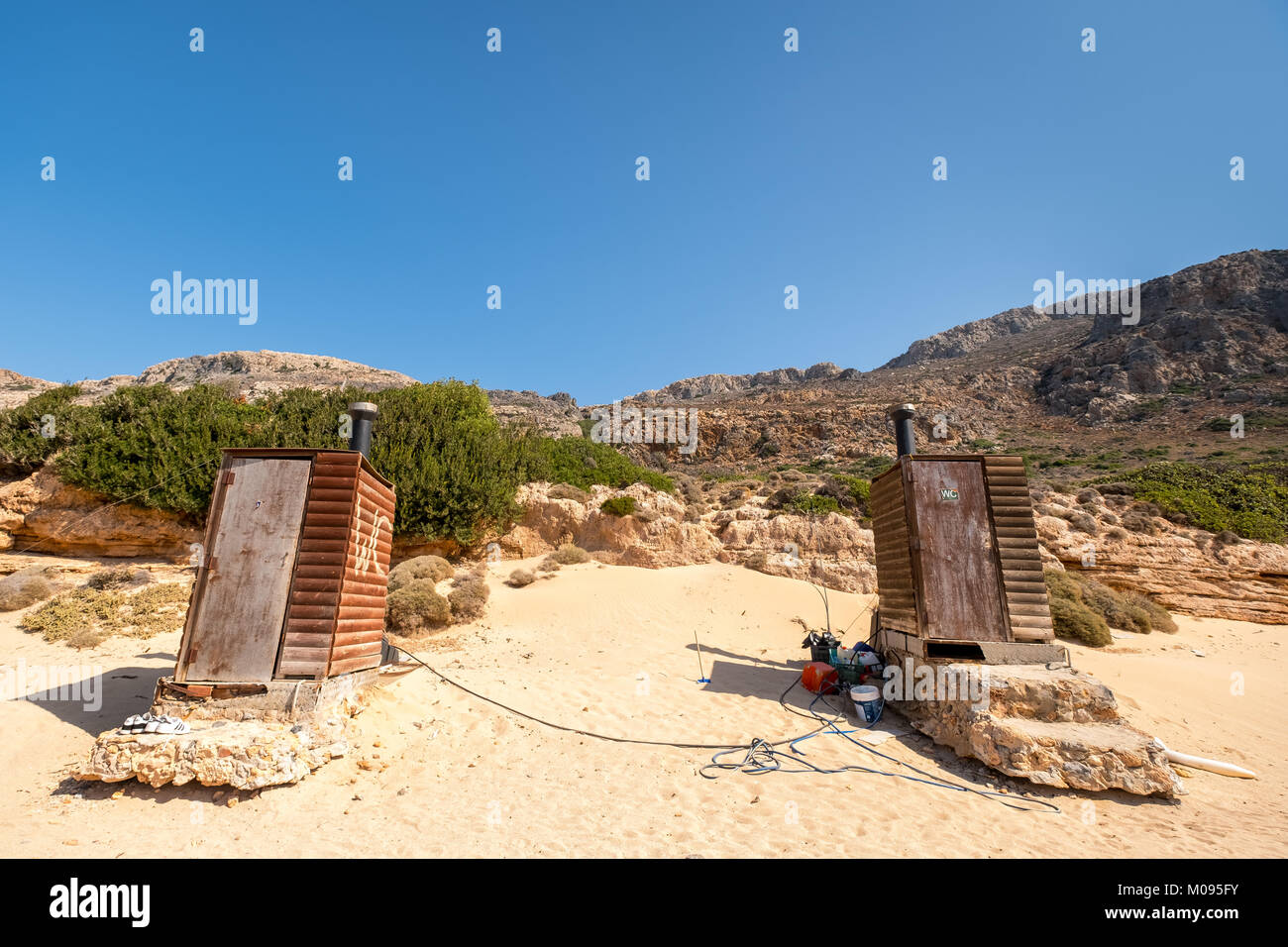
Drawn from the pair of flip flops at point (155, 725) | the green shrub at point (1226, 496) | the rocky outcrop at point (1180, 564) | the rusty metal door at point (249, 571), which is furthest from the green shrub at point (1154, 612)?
the pair of flip flops at point (155, 725)

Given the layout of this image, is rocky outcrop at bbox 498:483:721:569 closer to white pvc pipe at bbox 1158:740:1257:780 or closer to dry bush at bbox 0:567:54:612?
dry bush at bbox 0:567:54:612

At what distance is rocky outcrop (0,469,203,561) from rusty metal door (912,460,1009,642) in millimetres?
18769

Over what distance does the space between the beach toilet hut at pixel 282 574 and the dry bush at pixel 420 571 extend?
266 inches

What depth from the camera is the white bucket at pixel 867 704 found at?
295 inches

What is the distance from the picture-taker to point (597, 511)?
1794cm

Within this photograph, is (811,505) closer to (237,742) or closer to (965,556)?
(965,556)

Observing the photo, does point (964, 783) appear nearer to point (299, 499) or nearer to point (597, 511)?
point (299, 499)

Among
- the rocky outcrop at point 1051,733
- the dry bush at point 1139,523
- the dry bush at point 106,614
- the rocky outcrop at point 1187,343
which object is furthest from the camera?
the rocky outcrop at point 1187,343

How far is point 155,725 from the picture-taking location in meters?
5.30

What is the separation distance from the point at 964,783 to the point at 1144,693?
6.63 m

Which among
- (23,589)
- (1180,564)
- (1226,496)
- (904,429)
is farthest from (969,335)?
(23,589)

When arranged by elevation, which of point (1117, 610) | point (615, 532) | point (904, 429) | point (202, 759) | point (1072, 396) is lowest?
point (1117, 610)

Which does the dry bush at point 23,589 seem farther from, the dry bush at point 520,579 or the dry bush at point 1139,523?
the dry bush at point 1139,523

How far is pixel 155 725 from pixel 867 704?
8.65 m
